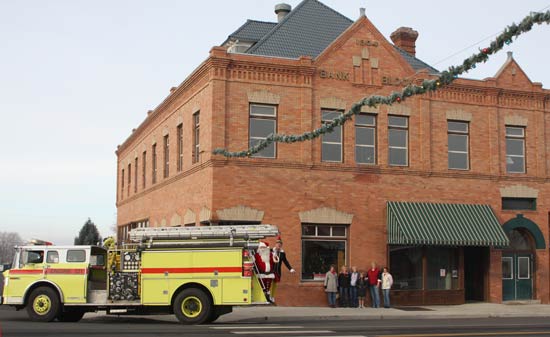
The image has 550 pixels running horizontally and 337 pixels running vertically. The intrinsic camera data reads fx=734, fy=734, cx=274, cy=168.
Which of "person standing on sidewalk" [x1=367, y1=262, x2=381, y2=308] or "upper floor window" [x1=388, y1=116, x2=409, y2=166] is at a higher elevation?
"upper floor window" [x1=388, y1=116, x2=409, y2=166]

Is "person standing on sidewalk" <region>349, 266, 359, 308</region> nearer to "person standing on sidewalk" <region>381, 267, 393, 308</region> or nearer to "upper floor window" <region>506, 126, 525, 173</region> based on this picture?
"person standing on sidewalk" <region>381, 267, 393, 308</region>

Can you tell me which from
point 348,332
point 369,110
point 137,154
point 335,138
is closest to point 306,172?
point 335,138

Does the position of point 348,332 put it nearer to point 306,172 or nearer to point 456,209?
point 306,172

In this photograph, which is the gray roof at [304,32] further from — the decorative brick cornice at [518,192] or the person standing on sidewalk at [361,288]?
the decorative brick cornice at [518,192]

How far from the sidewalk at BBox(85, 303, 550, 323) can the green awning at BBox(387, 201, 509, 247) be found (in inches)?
97.5

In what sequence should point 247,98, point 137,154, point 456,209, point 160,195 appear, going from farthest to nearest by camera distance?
1. point 137,154
2. point 160,195
3. point 456,209
4. point 247,98

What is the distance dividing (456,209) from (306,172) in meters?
6.44

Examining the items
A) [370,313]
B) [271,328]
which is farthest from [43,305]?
[370,313]

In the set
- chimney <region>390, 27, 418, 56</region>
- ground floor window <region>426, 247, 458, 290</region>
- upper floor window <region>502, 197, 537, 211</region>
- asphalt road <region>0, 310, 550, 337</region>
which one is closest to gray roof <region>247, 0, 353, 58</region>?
chimney <region>390, 27, 418, 56</region>

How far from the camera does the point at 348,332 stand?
17031mm

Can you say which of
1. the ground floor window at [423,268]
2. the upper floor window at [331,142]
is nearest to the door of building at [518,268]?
the ground floor window at [423,268]

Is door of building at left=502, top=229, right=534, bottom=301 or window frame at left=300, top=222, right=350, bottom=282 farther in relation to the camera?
door of building at left=502, top=229, right=534, bottom=301

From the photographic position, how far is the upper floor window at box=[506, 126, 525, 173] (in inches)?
1209

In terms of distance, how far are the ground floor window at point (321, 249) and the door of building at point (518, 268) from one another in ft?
23.8
